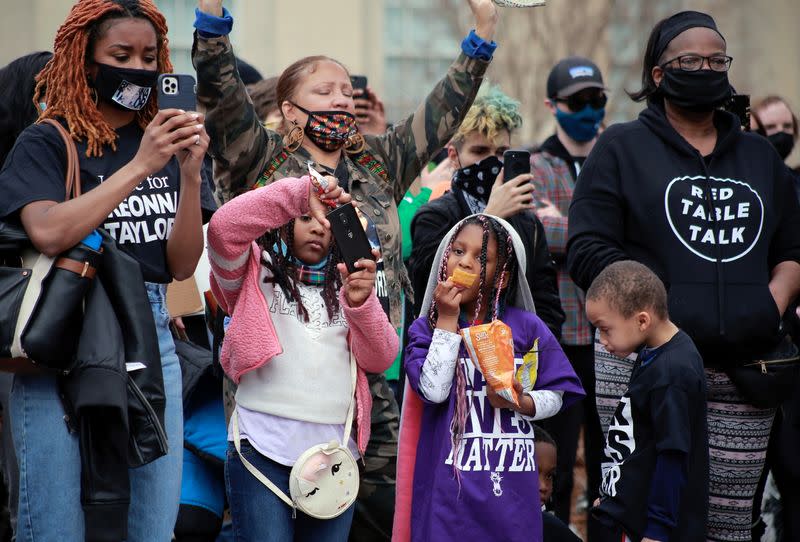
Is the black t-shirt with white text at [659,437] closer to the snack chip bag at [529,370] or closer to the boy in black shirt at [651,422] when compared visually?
the boy in black shirt at [651,422]

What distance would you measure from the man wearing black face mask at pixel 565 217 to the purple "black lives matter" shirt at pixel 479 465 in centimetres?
130

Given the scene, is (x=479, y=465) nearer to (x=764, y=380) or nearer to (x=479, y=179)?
(x=764, y=380)

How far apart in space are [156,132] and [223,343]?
0.82m

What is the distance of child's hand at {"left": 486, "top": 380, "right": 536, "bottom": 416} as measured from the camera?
4062 mm

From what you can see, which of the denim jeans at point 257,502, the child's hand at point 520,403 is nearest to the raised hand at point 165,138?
the denim jeans at point 257,502

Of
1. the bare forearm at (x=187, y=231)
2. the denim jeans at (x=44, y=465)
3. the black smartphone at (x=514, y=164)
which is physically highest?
the black smartphone at (x=514, y=164)

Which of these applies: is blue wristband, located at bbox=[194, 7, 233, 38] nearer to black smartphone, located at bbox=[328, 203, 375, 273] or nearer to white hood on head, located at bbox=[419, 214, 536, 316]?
black smartphone, located at bbox=[328, 203, 375, 273]

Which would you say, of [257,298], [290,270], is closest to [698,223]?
[290,270]

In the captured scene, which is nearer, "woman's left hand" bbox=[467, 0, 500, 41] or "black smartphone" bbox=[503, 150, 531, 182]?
"woman's left hand" bbox=[467, 0, 500, 41]

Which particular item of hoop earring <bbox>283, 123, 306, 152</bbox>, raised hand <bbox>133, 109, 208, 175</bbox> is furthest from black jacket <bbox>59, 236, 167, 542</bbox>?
hoop earring <bbox>283, 123, 306, 152</bbox>

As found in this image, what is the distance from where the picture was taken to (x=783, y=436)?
17.6 feet

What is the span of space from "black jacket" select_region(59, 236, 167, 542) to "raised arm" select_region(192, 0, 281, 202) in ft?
2.83

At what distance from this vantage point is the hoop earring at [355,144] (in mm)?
4473

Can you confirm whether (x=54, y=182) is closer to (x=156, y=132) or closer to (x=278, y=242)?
(x=156, y=132)
